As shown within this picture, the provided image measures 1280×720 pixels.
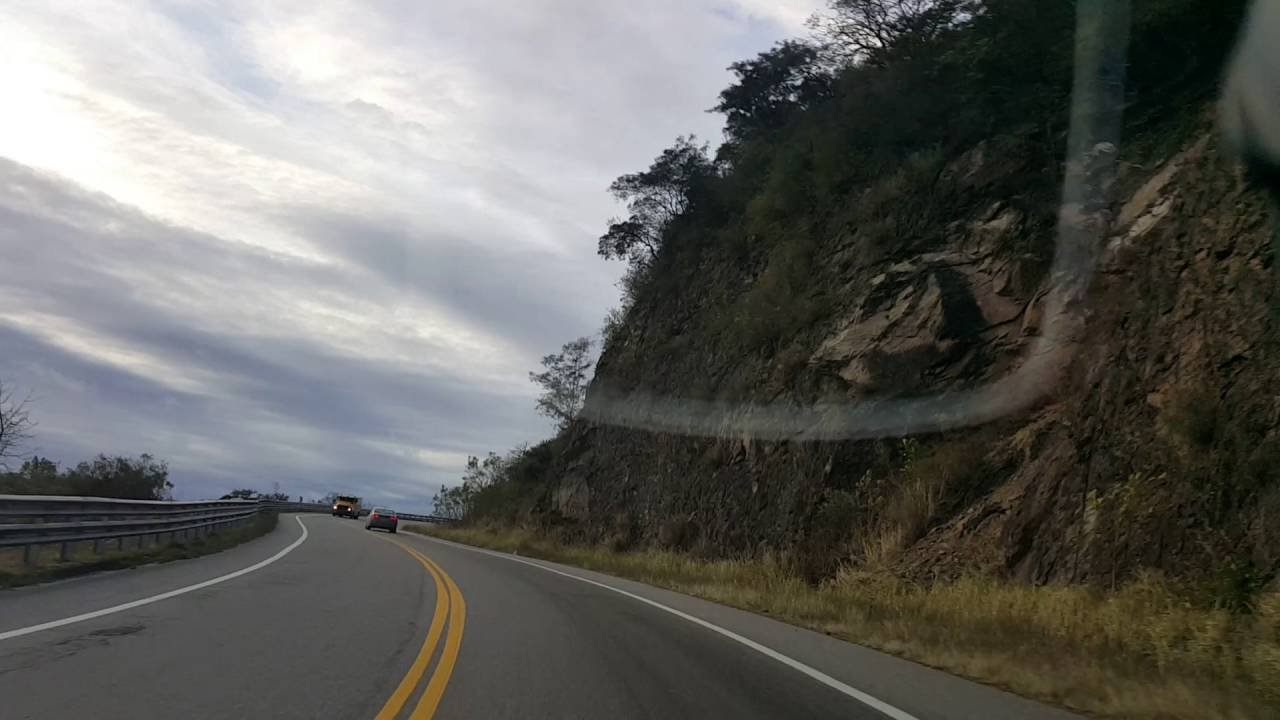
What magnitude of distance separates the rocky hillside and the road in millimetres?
4331

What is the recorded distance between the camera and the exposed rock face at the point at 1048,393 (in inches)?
467

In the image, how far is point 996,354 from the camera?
19.4 meters

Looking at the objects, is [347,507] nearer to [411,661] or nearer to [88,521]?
[88,521]

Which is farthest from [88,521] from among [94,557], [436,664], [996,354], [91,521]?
[996,354]

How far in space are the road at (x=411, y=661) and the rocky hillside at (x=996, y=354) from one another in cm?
433

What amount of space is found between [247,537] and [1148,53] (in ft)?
88.4

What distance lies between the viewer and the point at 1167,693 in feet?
24.7

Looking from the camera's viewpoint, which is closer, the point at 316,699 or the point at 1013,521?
the point at 316,699

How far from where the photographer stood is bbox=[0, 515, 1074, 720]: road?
7.11 metres

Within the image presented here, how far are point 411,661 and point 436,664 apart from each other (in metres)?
0.26

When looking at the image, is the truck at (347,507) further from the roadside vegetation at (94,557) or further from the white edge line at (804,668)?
the white edge line at (804,668)

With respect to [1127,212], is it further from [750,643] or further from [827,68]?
[827,68]

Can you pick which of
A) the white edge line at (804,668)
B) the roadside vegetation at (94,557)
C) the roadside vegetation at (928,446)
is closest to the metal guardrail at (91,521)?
the roadside vegetation at (94,557)

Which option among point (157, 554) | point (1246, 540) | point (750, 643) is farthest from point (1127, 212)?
point (157, 554)
